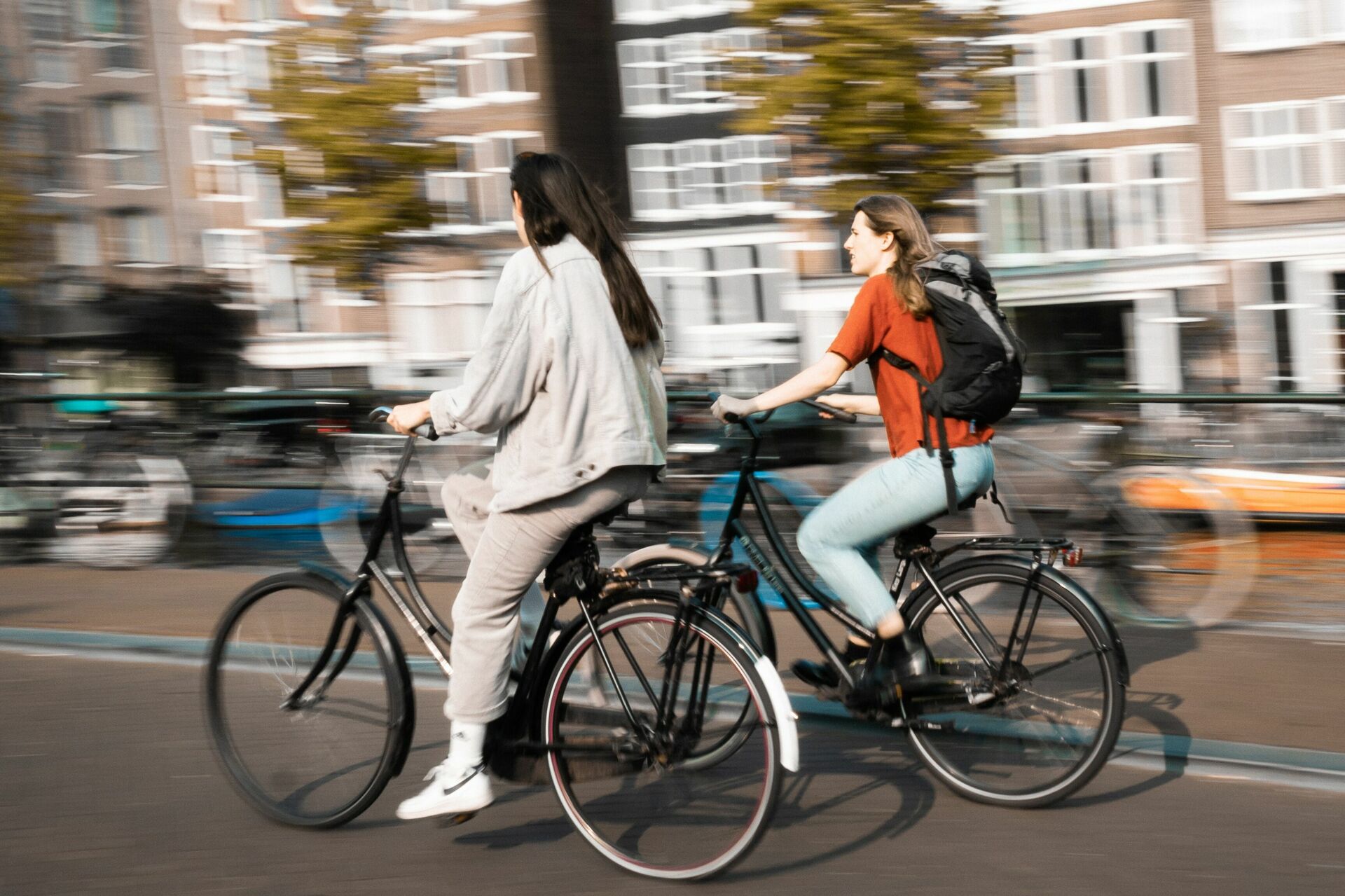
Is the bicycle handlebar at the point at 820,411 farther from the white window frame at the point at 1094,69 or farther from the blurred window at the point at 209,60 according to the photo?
the blurred window at the point at 209,60

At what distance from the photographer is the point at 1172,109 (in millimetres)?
31062

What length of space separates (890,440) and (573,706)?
129cm

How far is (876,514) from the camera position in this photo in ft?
14.1

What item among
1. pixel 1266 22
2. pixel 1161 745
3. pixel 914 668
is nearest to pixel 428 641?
pixel 914 668

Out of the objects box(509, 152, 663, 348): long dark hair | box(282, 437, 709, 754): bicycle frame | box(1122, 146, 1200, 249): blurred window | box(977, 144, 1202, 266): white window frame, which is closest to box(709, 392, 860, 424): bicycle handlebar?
box(509, 152, 663, 348): long dark hair

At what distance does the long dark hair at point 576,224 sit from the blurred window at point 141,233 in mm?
39090

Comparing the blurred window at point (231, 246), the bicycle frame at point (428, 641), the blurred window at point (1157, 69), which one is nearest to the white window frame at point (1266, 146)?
the blurred window at point (1157, 69)

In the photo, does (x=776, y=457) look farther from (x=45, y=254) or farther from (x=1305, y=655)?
(x=45, y=254)

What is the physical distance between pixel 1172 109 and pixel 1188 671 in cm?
2801

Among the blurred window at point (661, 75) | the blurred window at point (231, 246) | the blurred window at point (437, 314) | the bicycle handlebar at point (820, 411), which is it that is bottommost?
the bicycle handlebar at point (820, 411)

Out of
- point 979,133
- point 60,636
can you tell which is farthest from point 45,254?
point 979,133

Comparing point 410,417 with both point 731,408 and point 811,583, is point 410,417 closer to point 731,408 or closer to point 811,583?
point 731,408

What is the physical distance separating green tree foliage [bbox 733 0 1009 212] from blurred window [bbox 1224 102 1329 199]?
866 inches

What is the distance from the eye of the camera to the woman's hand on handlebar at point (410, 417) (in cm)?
386
